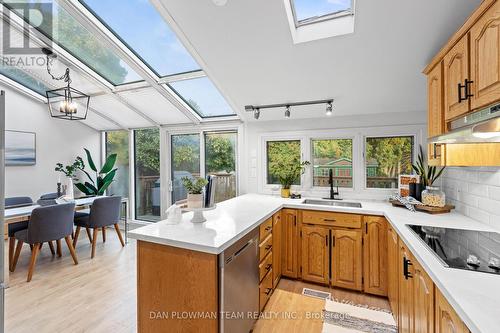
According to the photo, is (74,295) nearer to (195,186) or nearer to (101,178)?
(195,186)

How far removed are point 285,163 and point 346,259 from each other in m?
1.47

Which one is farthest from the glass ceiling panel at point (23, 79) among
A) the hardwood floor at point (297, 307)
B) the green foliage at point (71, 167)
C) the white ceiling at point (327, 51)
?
the hardwood floor at point (297, 307)

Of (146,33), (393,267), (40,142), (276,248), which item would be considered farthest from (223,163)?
(40,142)

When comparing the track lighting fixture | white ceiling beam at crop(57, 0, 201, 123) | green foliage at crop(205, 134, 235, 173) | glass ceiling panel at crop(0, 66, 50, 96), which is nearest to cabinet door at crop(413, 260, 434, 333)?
the track lighting fixture

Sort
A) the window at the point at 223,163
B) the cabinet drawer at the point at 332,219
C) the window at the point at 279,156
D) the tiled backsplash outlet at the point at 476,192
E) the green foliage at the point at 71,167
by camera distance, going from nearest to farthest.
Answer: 1. the tiled backsplash outlet at the point at 476,192
2. the cabinet drawer at the point at 332,219
3. the window at the point at 279,156
4. the window at the point at 223,163
5. the green foliage at the point at 71,167

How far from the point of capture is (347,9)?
74.7 inches

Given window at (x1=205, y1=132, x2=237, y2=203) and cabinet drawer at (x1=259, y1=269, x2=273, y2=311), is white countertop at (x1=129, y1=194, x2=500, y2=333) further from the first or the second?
window at (x1=205, y1=132, x2=237, y2=203)

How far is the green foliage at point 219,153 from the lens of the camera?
3.80 metres

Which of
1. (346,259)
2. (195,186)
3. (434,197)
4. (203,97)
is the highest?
(203,97)

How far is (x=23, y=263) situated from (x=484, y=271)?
4731 millimetres

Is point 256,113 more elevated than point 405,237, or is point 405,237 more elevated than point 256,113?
point 256,113

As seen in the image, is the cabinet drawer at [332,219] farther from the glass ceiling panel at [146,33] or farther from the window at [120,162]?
the window at [120,162]

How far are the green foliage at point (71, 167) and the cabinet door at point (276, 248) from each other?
3963mm

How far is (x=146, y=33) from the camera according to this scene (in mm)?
2359
